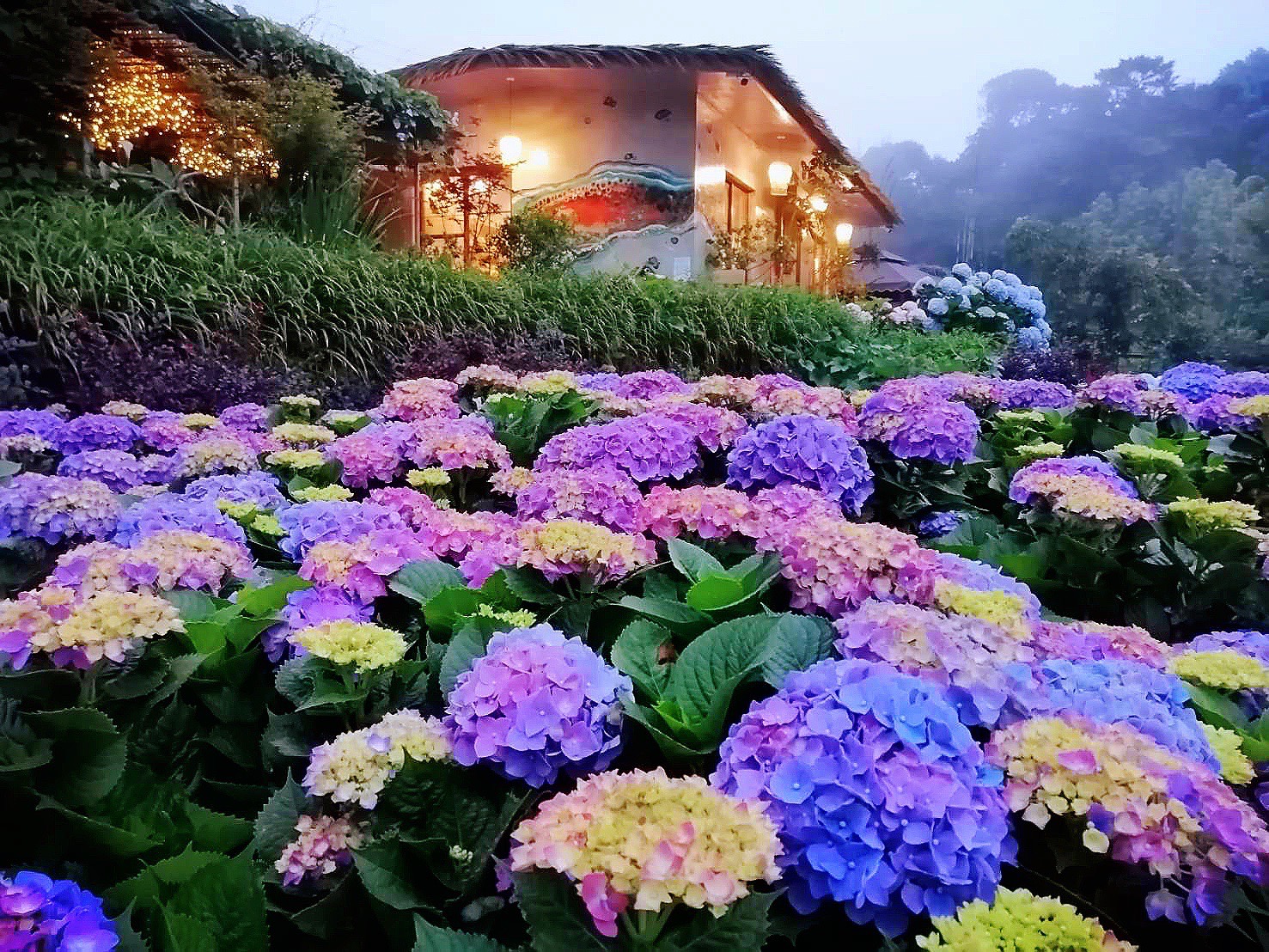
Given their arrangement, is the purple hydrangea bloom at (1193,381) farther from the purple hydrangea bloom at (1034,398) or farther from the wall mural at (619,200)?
the wall mural at (619,200)

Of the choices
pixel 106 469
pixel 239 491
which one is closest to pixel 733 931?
pixel 239 491

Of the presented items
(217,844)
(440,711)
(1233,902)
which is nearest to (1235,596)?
(1233,902)

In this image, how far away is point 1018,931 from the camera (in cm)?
48

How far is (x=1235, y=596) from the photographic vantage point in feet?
4.15

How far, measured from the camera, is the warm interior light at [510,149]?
26.1 feet

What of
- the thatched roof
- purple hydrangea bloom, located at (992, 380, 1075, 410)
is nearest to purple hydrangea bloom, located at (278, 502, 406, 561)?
purple hydrangea bloom, located at (992, 380, 1075, 410)

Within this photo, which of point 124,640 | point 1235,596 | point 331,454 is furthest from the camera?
point 331,454

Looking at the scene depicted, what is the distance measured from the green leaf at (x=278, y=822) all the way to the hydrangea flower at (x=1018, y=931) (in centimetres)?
48

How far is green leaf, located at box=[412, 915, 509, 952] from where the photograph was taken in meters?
0.54

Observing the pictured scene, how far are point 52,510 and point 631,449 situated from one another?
2.79 ft

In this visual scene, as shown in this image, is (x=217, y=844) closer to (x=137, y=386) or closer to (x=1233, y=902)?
(x=1233, y=902)

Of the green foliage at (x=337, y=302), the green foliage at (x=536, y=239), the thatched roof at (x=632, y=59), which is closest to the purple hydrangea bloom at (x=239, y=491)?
the green foliage at (x=337, y=302)

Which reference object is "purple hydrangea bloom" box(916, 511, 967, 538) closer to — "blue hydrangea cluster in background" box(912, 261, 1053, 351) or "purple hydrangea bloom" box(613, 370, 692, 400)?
"purple hydrangea bloom" box(613, 370, 692, 400)

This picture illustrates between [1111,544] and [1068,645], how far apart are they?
0.52 m
